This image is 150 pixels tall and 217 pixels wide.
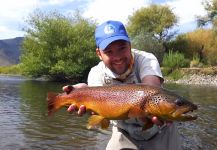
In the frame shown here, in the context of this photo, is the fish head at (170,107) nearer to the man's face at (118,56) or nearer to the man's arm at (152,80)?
the man's arm at (152,80)

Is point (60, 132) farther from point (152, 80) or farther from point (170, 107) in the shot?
point (170, 107)

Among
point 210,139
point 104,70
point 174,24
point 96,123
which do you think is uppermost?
point 174,24

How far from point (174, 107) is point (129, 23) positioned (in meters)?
46.2

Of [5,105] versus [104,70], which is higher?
[104,70]

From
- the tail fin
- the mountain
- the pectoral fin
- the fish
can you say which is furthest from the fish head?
the mountain

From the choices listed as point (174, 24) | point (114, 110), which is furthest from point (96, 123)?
point (174, 24)

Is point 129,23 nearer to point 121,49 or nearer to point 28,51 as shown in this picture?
point 28,51

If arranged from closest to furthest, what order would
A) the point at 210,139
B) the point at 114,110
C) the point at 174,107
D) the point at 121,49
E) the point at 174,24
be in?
the point at 174,107 < the point at 114,110 < the point at 121,49 < the point at 210,139 < the point at 174,24

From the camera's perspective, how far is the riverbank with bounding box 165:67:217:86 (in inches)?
1421

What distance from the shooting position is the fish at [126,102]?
3545mm

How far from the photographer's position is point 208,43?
146 feet

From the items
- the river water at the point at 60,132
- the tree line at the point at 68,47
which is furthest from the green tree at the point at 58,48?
the river water at the point at 60,132

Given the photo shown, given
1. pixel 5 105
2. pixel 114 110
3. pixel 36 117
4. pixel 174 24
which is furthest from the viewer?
pixel 174 24

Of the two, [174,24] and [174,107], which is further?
[174,24]
